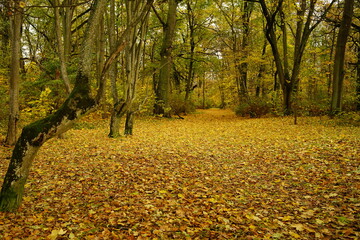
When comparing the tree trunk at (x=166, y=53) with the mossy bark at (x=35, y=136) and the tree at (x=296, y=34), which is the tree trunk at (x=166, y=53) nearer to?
the tree at (x=296, y=34)

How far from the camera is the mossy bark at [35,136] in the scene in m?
3.36

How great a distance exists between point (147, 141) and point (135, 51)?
144 inches

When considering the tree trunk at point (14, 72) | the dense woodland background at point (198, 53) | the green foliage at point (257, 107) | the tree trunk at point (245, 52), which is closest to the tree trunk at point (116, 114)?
the dense woodland background at point (198, 53)

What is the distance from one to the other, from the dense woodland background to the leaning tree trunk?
16.7ft

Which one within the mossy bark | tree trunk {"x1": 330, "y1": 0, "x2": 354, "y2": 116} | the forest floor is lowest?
the forest floor

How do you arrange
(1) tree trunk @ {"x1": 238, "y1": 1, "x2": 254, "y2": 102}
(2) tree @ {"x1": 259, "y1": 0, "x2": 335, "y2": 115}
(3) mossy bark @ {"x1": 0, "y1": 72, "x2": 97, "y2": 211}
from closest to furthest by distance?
(3) mossy bark @ {"x1": 0, "y1": 72, "x2": 97, "y2": 211} → (2) tree @ {"x1": 259, "y1": 0, "x2": 335, "y2": 115} → (1) tree trunk @ {"x1": 238, "y1": 1, "x2": 254, "y2": 102}

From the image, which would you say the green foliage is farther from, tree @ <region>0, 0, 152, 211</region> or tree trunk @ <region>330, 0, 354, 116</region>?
tree @ <region>0, 0, 152, 211</region>

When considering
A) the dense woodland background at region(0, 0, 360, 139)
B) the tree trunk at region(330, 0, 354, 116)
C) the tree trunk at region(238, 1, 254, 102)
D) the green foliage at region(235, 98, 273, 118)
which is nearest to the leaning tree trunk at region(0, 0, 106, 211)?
the dense woodland background at region(0, 0, 360, 139)

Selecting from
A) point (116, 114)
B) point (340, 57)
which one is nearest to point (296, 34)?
point (340, 57)

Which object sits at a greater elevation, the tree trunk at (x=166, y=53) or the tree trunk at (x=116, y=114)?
the tree trunk at (x=166, y=53)

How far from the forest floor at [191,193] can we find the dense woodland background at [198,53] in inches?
155

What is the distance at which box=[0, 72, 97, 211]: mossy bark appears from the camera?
3.36 metres

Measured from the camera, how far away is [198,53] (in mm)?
20750

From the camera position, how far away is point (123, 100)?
8.91 meters
